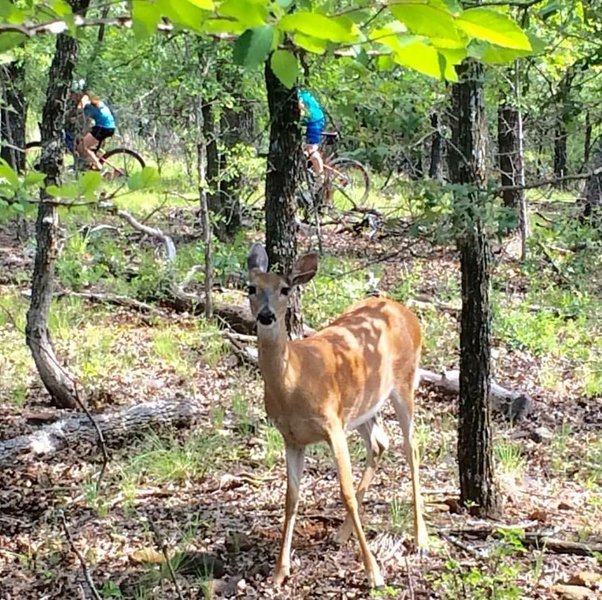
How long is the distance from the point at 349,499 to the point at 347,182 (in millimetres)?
8787

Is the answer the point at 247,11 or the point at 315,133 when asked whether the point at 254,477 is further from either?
the point at 315,133

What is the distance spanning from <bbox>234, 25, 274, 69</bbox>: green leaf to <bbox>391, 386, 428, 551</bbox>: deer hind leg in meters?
3.75

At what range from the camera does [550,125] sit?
486 cm

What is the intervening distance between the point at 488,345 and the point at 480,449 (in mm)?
577

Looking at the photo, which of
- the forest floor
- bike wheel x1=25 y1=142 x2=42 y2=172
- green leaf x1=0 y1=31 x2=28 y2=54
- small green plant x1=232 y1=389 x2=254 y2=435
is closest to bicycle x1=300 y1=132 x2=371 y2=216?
the forest floor

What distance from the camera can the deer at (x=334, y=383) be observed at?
166 inches

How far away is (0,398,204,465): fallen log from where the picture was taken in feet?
18.4

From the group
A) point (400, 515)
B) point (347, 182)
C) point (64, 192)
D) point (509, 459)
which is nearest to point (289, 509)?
point (400, 515)

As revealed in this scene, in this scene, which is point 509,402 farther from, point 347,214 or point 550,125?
point 347,214

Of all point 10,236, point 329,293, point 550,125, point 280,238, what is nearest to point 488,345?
point 550,125

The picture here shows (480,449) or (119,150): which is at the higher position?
(119,150)

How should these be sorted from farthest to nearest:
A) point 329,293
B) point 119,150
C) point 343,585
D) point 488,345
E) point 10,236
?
point 119,150, point 10,236, point 329,293, point 488,345, point 343,585

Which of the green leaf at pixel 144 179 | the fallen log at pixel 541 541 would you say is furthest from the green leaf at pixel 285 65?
the fallen log at pixel 541 541

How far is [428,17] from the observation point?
3.90 ft
